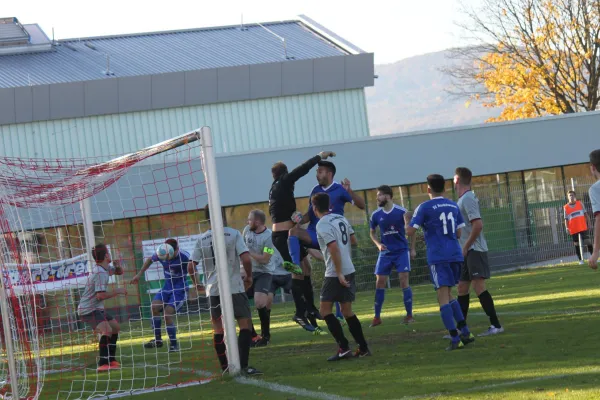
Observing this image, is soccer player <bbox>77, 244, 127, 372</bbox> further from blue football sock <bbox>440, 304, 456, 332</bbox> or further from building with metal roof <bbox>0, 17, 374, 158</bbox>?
building with metal roof <bbox>0, 17, 374, 158</bbox>

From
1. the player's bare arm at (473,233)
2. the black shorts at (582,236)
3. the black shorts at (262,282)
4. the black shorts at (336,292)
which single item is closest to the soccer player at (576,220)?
the black shorts at (582,236)

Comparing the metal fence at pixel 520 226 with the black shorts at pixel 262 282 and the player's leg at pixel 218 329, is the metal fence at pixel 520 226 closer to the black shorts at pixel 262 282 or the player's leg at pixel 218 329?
the black shorts at pixel 262 282

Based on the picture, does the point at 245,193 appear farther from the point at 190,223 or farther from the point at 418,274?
the point at 418,274

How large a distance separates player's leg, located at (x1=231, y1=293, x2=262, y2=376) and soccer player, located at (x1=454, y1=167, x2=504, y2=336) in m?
2.75

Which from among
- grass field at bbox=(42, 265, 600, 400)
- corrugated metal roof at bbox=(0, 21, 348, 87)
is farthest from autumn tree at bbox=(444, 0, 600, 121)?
grass field at bbox=(42, 265, 600, 400)

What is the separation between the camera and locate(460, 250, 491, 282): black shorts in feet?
38.0

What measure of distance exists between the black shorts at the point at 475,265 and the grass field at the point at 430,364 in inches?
30.5

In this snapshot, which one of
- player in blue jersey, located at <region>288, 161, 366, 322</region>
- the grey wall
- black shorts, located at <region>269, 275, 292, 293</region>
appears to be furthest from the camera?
the grey wall

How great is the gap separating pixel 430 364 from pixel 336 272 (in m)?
1.52

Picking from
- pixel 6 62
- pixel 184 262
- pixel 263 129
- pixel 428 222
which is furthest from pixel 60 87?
pixel 428 222

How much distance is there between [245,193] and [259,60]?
36.0 feet

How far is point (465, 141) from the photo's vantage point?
29.4m

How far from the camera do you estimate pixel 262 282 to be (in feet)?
43.8

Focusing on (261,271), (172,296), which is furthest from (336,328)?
(172,296)
